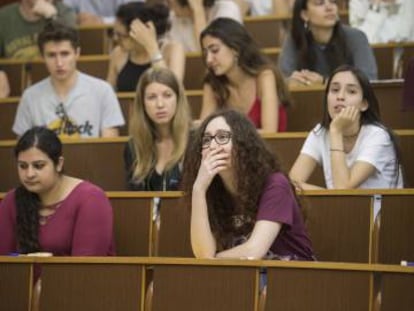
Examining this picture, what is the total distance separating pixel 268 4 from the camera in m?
5.12

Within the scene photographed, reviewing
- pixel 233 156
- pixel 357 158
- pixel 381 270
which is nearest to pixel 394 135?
pixel 357 158

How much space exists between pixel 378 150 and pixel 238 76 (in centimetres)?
76

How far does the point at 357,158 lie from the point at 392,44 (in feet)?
3.11

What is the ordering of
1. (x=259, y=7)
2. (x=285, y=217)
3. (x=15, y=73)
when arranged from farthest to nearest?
(x=259, y=7)
(x=15, y=73)
(x=285, y=217)

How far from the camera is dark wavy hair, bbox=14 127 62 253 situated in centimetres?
321

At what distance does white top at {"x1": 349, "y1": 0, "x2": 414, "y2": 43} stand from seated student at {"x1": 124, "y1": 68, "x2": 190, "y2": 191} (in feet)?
3.06

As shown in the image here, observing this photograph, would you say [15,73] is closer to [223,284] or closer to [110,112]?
[110,112]

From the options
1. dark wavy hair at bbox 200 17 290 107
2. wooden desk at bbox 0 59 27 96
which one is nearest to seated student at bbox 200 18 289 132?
dark wavy hair at bbox 200 17 290 107

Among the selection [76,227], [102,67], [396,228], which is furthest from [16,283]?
[102,67]

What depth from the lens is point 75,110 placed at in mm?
4098

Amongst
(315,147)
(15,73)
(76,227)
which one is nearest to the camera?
(76,227)

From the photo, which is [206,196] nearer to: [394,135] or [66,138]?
[394,135]

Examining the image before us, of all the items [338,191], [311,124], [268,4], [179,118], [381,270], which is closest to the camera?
[381,270]

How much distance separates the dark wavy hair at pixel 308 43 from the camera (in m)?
4.06
